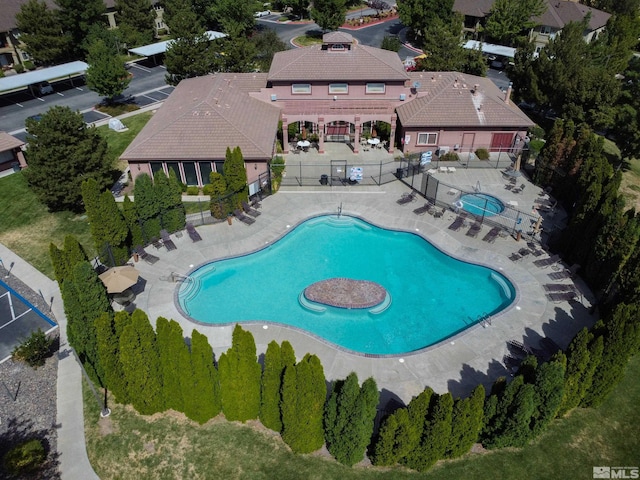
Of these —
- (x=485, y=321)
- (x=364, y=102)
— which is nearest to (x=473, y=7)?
(x=364, y=102)

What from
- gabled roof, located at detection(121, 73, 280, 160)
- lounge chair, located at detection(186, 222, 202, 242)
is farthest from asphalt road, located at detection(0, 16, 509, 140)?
lounge chair, located at detection(186, 222, 202, 242)

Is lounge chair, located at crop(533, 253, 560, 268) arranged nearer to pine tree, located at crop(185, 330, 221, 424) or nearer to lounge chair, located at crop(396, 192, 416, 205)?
lounge chair, located at crop(396, 192, 416, 205)

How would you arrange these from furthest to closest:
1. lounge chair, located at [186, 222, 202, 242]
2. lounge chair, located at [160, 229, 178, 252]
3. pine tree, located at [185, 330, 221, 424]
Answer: lounge chair, located at [186, 222, 202, 242] < lounge chair, located at [160, 229, 178, 252] < pine tree, located at [185, 330, 221, 424]

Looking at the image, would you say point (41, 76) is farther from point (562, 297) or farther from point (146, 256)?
point (562, 297)

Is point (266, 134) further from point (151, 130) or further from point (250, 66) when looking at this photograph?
point (250, 66)

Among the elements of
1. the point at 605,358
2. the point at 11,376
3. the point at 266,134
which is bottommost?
the point at 11,376

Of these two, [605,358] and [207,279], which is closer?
[605,358]

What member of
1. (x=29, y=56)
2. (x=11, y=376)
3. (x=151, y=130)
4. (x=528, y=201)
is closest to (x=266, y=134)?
(x=151, y=130)
